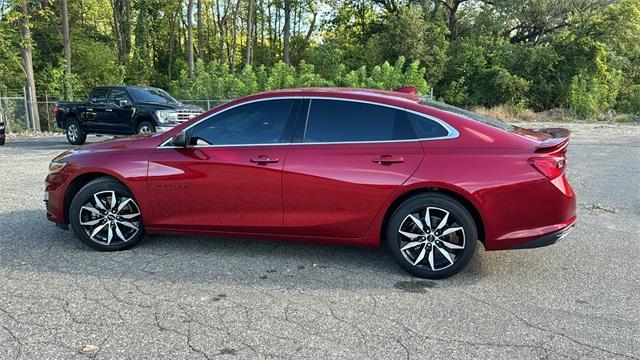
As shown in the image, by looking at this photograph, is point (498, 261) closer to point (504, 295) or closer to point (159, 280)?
point (504, 295)

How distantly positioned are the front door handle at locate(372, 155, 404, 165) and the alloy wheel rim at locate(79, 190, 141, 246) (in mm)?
2402

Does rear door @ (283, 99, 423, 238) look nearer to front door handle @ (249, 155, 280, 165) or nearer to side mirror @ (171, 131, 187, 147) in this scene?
front door handle @ (249, 155, 280, 165)

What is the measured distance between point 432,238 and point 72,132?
14.2 metres

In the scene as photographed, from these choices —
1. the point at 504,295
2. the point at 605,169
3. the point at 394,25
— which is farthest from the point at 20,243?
the point at 394,25

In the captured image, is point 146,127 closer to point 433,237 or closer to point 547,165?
point 433,237

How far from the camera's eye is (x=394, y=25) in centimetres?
3356

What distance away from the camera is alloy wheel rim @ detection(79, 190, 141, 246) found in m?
5.07

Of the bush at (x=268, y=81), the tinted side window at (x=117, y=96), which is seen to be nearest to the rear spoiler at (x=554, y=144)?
the tinted side window at (x=117, y=96)

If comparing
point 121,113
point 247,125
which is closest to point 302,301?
point 247,125

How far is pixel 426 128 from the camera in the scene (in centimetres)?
447

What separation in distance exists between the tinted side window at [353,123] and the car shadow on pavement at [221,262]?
3.83 feet

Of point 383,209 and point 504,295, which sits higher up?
point 383,209

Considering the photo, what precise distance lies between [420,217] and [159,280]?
2271mm

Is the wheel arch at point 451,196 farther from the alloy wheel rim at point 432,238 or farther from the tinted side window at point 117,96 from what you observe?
the tinted side window at point 117,96
